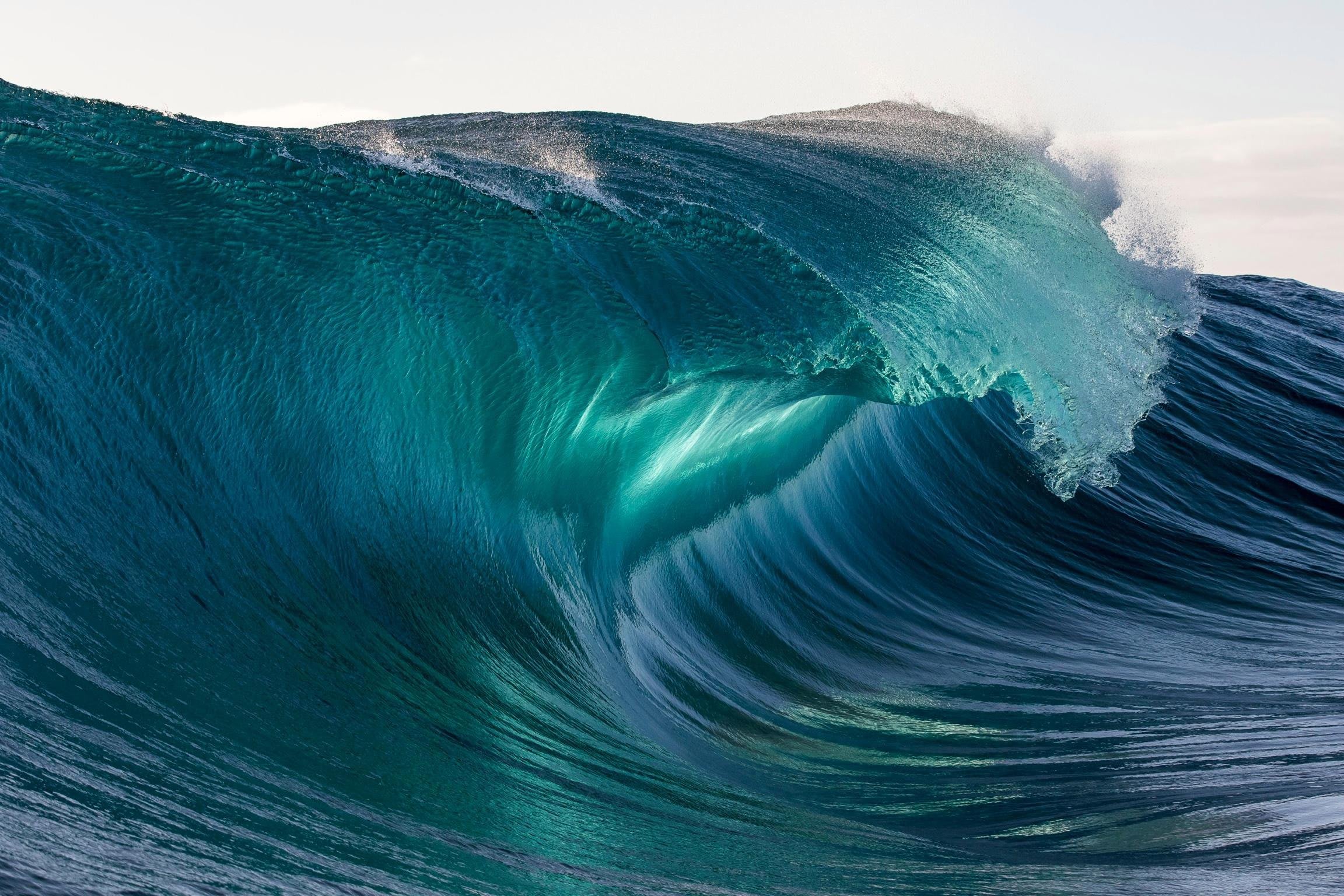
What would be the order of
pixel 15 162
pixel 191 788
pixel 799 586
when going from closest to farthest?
pixel 191 788
pixel 15 162
pixel 799 586

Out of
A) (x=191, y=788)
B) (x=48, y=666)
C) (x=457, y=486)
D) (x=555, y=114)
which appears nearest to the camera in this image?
(x=191, y=788)

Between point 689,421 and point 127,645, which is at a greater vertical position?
point 689,421

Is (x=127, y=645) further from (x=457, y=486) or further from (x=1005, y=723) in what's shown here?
(x=1005, y=723)

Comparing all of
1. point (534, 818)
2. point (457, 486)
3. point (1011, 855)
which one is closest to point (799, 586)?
point (457, 486)

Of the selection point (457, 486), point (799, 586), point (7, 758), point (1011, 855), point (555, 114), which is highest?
point (555, 114)

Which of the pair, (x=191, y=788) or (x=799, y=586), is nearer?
(x=191, y=788)

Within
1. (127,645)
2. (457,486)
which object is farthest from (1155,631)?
(127,645)
